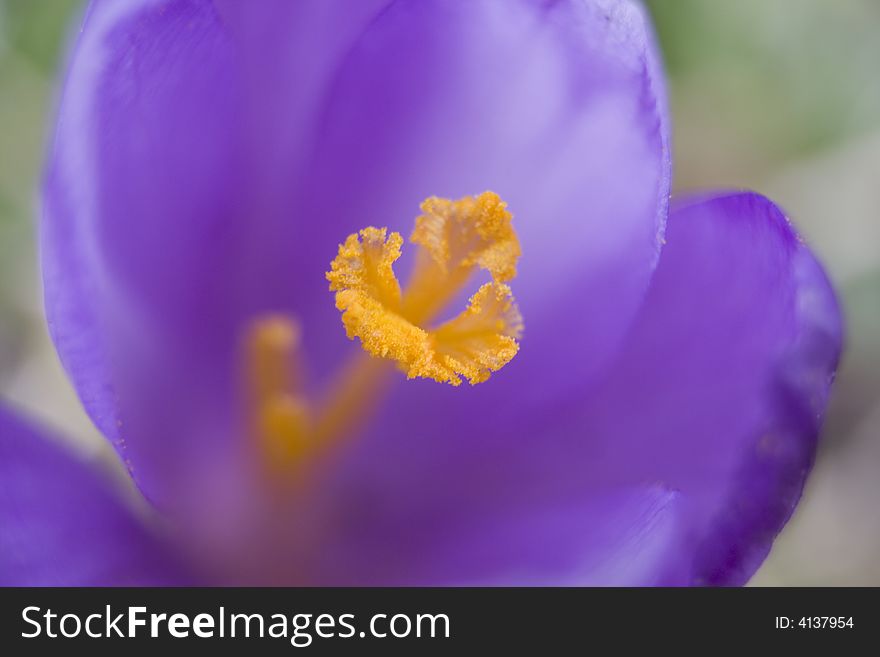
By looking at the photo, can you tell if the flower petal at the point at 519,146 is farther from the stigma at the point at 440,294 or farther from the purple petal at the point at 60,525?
the purple petal at the point at 60,525

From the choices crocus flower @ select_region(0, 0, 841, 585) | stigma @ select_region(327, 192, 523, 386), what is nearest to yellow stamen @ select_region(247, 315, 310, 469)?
crocus flower @ select_region(0, 0, 841, 585)

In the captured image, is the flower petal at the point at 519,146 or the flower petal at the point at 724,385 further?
the flower petal at the point at 519,146

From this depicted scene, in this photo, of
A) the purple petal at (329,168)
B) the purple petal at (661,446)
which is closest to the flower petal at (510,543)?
the purple petal at (661,446)

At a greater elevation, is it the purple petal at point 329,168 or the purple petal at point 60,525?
the purple petal at point 329,168

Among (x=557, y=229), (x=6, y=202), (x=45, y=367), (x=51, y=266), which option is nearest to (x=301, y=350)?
(x=557, y=229)

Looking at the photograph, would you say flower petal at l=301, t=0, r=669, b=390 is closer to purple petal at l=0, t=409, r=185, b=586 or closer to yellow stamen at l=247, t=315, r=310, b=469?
yellow stamen at l=247, t=315, r=310, b=469
